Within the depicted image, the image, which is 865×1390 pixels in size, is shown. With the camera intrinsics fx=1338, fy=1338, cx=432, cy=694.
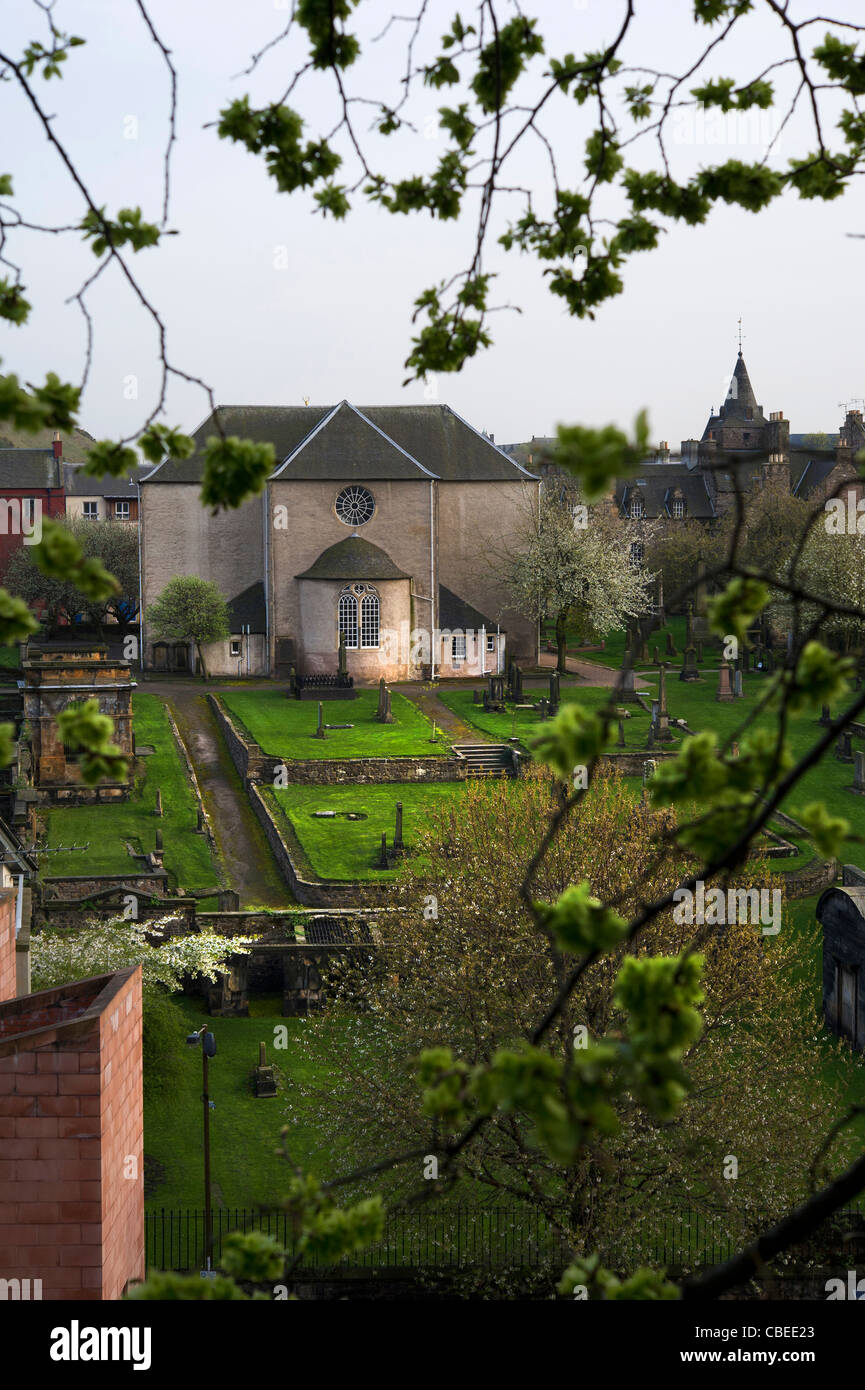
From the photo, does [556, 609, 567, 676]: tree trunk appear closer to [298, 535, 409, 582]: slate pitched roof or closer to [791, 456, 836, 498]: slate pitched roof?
[298, 535, 409, 582]: slate pitched roof

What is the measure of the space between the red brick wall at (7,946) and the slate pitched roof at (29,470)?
7386cm

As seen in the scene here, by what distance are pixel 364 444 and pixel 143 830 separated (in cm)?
2958

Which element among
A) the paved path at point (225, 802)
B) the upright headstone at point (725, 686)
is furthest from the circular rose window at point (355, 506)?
the upright headstone at point (725, 686)

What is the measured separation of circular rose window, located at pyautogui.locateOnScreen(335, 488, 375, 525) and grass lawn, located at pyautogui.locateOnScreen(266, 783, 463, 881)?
2173 centimetres

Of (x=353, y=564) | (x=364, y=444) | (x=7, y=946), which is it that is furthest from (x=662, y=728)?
(x=7, y=946)

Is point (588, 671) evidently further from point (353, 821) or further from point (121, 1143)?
point (121, 1143)

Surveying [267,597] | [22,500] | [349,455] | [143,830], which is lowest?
[143,830]

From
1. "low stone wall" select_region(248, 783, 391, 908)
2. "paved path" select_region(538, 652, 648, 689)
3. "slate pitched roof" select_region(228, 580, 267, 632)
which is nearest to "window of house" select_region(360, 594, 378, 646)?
"slate pitched roof" select_region(228, 580, 267, 632)

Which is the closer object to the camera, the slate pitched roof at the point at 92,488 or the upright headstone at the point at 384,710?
the upright headstone at the point at 384,710

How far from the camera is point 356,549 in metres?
58.6

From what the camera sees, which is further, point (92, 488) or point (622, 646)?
point (92, 488)

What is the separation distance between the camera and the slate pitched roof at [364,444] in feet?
200

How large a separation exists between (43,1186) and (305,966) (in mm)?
15538

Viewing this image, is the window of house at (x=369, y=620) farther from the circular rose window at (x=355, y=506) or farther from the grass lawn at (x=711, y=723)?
the circular rose window at (x=355, y=506)
